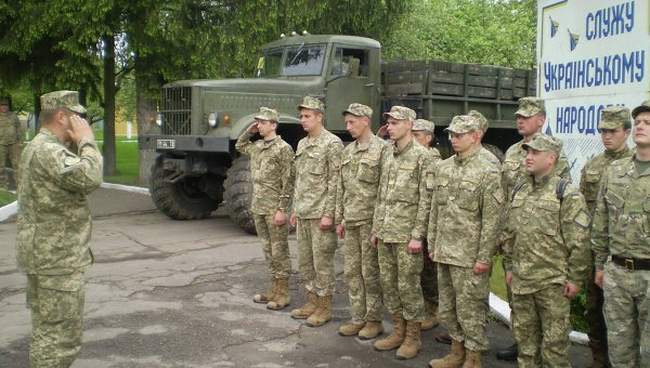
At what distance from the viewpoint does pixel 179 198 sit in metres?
10.0

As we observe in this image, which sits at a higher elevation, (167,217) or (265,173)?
(265,173)

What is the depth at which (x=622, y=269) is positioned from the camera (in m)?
3.55

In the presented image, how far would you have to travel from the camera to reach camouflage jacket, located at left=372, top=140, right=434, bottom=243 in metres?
4.55

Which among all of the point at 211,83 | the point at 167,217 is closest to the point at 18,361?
the point at 211,83

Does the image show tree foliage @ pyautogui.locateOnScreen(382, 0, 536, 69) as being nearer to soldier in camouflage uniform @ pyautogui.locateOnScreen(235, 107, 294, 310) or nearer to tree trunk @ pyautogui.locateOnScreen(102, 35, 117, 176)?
tree trunk @ pyautogui.locateOnScreen(102, 35, 117, 176)

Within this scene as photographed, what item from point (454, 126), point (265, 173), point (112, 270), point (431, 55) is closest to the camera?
→ point (454, 126)

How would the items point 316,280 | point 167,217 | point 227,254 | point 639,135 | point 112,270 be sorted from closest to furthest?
1. point 639,135
2. point 316,280
3. point 112,270
4. point 227,254
5. point 167,217

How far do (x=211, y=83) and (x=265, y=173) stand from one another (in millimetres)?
3557

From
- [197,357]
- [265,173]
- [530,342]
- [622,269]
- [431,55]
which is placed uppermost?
[431,55]

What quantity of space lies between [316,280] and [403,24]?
14.3m

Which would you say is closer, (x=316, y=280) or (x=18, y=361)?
(x=18, y=361)

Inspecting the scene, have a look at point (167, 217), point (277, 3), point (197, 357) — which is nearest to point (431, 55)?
point (277, 3)

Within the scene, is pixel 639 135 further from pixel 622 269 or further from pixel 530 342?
pixel 530 342

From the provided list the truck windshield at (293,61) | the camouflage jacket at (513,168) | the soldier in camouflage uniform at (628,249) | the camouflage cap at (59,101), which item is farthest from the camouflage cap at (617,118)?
the truck windshield at (293,61)
